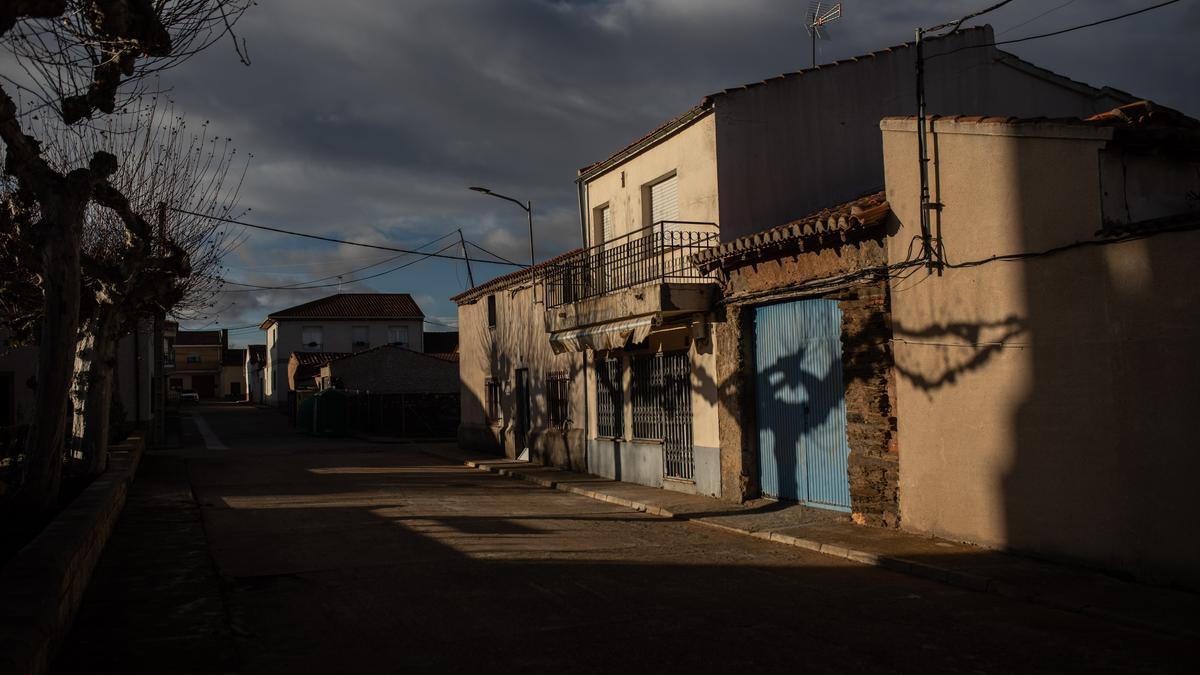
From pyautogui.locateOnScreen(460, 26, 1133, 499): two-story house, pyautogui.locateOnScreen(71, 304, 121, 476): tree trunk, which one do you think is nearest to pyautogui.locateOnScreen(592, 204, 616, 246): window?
pyautogui.locateOnScreen(460, 26, 1133, 499): two-story house

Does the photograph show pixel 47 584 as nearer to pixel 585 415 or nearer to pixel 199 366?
pixel 585 415

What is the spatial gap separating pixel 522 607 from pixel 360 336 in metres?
60.5

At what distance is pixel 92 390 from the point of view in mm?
14945

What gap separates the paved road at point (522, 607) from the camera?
240 inches

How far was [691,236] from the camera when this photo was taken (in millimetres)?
15430

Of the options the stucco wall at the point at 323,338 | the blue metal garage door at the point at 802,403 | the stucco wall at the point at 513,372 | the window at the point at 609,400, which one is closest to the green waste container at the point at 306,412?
the stucco wall at the point at 513,372

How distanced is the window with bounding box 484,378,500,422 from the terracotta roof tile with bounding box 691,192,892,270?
12512 mm

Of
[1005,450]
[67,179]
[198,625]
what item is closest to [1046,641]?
[1005,450]

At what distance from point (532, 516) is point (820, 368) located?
4.56 metres

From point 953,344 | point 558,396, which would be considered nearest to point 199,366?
point 558,396

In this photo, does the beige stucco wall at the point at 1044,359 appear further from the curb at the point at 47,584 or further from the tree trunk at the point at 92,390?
the tree trunk at the point at 92,390

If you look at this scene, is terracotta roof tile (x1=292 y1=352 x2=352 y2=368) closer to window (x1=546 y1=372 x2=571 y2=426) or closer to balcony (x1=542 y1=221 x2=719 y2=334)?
window (x1=546 y1=372 x2=571 y2=426)

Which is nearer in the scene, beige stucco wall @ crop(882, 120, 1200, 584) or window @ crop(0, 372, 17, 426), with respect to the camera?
beige stucco wall @ crop(882, 120, 1200, 584)

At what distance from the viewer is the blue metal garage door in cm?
1222
